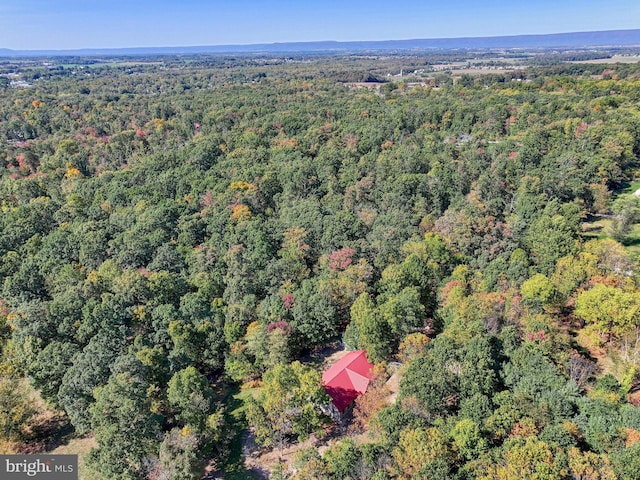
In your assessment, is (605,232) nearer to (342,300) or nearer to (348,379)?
(342,300)

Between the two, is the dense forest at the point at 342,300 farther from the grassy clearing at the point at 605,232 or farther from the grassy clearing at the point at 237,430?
the grassy clearing at the point at 605,232

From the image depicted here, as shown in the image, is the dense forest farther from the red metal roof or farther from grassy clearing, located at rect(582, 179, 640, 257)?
the red metal roof

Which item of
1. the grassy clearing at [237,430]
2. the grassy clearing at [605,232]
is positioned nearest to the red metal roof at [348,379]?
the grassy clearing at [237,430]

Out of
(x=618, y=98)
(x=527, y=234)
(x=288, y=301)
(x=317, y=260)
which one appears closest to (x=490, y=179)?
(x=527, y=234)

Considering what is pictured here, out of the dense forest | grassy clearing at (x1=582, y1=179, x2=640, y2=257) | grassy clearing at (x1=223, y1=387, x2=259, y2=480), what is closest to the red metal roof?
the dense forest

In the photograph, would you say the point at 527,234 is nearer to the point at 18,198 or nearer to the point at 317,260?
the point at 317,260

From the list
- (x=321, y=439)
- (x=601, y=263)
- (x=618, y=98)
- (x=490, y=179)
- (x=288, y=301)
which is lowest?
(x=321, y=439)
